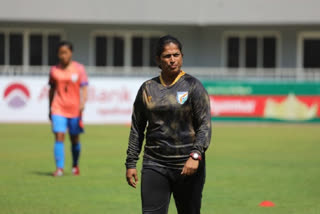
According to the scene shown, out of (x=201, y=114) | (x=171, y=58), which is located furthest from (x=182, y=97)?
(x=171, y=58)

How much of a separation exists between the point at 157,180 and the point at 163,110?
56 centimetres

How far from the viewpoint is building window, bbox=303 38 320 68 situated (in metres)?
36.0

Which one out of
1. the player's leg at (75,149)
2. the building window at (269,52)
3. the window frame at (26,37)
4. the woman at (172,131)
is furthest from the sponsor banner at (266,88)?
the woman at (172,131)

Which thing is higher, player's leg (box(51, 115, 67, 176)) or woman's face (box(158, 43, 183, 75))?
woman's face (box(158, 43, 183, 75))

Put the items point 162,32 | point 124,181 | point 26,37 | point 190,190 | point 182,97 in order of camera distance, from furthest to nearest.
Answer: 1. point 162,32
2. point 26,37
3. point 124,181
4. point 190,190
5. point 182,97

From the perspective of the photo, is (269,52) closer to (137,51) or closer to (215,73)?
(215,73)

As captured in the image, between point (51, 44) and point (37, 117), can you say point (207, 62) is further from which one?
point (37, 117)

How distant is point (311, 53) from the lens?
118 ft

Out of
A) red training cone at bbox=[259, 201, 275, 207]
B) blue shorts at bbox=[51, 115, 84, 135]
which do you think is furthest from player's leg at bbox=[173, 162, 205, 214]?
blue shorts at bbox=[51, 115, 84, 135]

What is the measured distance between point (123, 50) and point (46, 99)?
29.6 ft

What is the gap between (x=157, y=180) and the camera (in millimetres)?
6359

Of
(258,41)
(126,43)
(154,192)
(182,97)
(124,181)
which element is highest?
(258,41)

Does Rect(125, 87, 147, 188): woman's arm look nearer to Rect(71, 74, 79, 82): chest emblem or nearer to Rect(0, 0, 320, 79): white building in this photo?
Rect(71, 74, 79, 82): chest emblem

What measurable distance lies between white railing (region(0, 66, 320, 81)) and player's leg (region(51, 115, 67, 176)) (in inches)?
712
